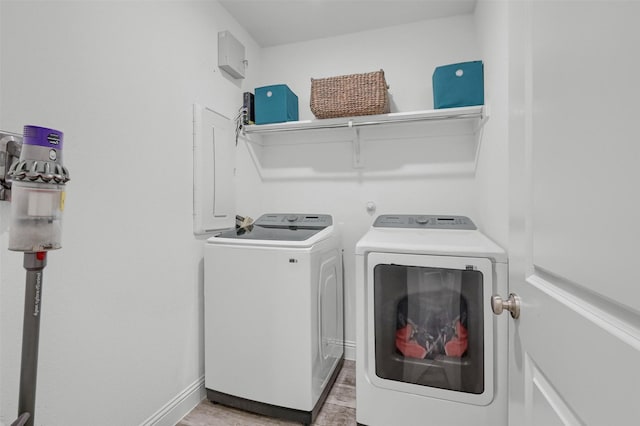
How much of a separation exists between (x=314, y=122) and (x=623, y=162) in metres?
1.90

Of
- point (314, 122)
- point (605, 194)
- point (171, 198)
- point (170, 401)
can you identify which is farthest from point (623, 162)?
point (170, 401)

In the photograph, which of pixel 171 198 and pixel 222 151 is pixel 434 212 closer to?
pixel 222 151

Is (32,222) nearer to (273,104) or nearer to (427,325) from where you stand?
(427,325)

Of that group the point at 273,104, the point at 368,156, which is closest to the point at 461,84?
the point at 368,156

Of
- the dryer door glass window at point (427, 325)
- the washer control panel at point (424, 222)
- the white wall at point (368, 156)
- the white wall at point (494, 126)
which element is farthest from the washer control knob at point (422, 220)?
the dryer door glass window at point (427, 325)

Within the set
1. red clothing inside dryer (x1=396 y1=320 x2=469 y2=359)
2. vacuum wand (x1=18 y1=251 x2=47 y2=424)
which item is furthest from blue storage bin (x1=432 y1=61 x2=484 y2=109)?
vacuum wand (x1=18 y1=251 x2=47 y2=424)

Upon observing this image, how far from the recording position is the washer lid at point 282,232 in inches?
67.0

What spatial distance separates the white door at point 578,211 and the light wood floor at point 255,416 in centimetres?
126

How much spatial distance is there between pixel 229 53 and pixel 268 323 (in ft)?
6.05

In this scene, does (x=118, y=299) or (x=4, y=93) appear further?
(x=118, y=299)

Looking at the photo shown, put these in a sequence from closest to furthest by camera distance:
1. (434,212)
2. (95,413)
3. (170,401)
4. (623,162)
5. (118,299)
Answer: (623,162) < (95,413) < (118,299) < (170,401) < (434,212)

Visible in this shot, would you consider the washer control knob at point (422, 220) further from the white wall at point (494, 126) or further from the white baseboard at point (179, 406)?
the white baseboard at point (179, 406)

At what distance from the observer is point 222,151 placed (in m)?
2.04

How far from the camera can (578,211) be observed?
0.46 metres
